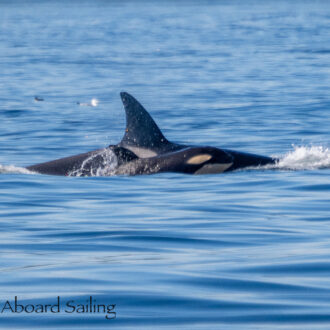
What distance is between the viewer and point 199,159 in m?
14.2

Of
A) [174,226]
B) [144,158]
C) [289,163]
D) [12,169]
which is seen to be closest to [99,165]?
[144,158]

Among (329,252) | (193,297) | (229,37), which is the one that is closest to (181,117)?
(329,252)

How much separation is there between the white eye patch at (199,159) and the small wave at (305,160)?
102 centimetres

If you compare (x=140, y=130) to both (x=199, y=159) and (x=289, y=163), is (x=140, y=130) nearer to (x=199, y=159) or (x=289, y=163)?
(x=199, y=159)

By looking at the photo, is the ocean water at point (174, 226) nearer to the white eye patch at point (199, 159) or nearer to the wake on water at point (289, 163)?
the wake on water at point (289, 163)

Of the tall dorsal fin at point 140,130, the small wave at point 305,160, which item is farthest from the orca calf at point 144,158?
the small wave at point 305,160

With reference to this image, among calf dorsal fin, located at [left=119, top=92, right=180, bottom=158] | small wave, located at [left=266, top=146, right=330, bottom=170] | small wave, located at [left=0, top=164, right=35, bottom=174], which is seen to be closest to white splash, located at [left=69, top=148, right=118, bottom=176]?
calf dorsal fin, located at [left=119, top=92, right=180, bottom=158]

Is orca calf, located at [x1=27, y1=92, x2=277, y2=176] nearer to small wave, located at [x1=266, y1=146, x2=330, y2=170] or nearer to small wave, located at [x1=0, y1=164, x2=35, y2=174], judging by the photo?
small wave, located at [x1=0, y1=164, x2=35, y2=174]

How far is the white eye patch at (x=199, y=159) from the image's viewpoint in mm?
14242

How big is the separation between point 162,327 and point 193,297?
30.3 inches

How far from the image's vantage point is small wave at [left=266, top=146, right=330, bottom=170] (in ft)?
48.3

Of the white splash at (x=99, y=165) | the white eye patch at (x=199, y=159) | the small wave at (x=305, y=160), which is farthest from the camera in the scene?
the small wave at (x=305, y=160)

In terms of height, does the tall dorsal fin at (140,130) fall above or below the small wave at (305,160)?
above

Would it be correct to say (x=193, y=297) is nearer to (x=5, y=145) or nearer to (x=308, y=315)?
(x=308, y=315)
